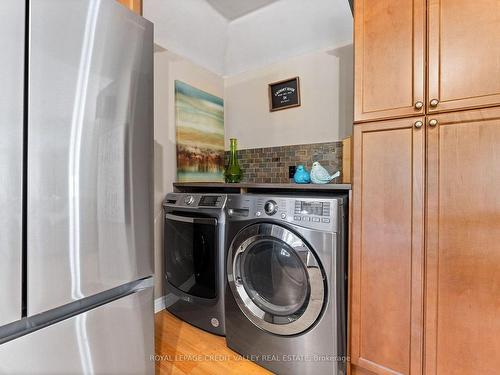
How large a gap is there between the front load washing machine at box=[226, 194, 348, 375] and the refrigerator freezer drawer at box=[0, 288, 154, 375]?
64cm

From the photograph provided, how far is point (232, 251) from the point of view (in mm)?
1644

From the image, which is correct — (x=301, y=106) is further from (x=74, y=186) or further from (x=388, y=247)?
(x=74, y=186)

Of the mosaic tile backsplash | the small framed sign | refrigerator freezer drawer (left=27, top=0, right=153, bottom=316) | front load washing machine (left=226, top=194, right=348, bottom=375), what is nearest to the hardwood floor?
front load washing machine (left=226, top=194, right=348, bottom=375)

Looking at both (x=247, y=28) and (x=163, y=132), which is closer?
(x=163, y=132)

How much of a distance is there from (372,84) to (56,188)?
1.44 metres

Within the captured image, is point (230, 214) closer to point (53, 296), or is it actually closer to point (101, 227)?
point (101, 227)

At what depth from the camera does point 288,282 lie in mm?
1477

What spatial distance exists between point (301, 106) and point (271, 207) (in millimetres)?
1265

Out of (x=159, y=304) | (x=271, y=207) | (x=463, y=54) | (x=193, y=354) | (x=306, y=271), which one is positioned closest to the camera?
(x=463, y=54)

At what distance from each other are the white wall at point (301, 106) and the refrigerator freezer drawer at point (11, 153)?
197 cm

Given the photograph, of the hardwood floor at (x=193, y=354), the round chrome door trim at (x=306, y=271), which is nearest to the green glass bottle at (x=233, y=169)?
the round chrome door trim at (x=306, y=271)

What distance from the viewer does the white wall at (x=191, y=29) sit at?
81.7 inches

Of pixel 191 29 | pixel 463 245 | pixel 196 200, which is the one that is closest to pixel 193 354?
pixel 196 200

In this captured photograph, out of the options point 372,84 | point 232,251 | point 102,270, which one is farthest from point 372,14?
point 102,270
